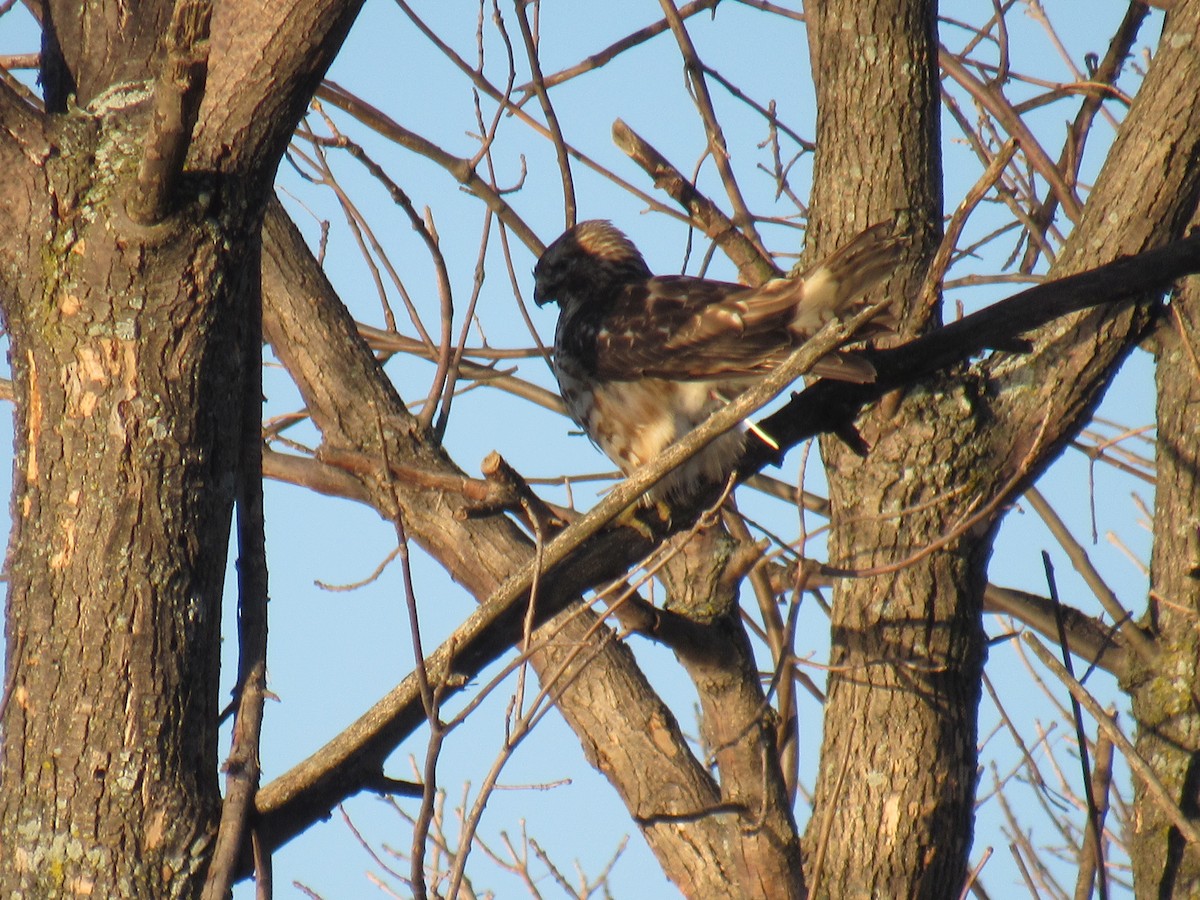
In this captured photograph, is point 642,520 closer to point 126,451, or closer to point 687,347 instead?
point 687,347

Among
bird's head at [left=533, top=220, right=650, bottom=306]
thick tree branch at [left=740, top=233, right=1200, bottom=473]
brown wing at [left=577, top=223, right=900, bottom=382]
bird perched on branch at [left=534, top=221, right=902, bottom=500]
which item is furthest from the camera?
bird's head at [left=533, top=220, right=650, bottom=306]

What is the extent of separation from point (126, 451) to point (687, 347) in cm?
216

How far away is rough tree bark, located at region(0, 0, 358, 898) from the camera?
2.48 m

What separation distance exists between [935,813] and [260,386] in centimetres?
233

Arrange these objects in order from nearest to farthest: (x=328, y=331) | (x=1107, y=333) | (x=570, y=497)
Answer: (x=1107, y=333) < (x=328, y=331) < (x=570, y=497)

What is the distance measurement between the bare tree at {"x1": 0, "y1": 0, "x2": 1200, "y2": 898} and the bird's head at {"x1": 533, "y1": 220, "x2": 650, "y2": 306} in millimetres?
115

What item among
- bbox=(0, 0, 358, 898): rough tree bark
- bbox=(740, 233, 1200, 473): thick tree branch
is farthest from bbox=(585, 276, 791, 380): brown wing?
bbox=(0, 0, 358, 898): rough tree bark

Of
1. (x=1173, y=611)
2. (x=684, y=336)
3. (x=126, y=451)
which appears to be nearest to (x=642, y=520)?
(x=684, y=336)

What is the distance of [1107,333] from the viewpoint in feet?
12.9

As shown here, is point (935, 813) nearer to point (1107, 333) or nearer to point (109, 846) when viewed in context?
point (1107, 333)

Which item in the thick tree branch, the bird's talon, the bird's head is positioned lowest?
the bird's talon

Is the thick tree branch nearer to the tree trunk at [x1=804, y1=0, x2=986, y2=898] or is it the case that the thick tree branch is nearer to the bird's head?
the tree trunk at [x1=804, y1=0, x2=986, y2=898]

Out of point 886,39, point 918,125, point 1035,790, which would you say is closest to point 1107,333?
point 918,125

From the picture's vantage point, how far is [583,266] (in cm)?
565
